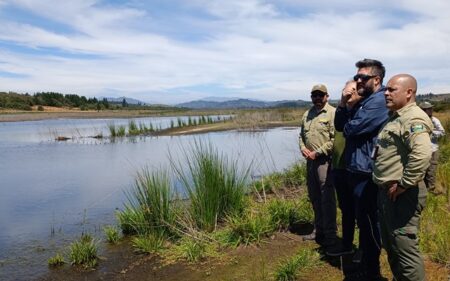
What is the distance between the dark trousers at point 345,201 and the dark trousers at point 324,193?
0.97 ft

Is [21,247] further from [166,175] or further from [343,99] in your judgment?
[343,99]

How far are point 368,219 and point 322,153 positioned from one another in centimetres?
112

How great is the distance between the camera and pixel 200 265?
16.7ft

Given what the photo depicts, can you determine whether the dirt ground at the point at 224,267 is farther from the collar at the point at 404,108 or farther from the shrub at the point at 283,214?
the collar at the point at 404,108

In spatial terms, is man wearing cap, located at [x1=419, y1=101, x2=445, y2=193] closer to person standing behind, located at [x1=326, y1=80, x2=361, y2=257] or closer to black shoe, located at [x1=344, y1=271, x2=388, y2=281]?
person standing behind, located at [x1=326, y1=80, x2=361, y2=257]

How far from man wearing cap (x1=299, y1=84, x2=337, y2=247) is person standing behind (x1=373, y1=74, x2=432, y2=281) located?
1.51 metres

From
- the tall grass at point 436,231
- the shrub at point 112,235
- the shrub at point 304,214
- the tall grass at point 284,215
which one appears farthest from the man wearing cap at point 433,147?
the shrub at point 112,235

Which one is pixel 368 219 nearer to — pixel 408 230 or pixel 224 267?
pixel 408 230

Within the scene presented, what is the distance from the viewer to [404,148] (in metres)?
3.13

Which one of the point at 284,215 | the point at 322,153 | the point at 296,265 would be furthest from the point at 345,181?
the point at 284,215

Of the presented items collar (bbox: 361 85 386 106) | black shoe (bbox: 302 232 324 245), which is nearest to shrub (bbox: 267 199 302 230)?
black shoe (bbox: 302 232 324 245)

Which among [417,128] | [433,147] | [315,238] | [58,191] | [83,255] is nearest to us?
[417,128]

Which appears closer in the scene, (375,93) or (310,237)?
(375,93)

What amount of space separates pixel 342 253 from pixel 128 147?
55.5ft
